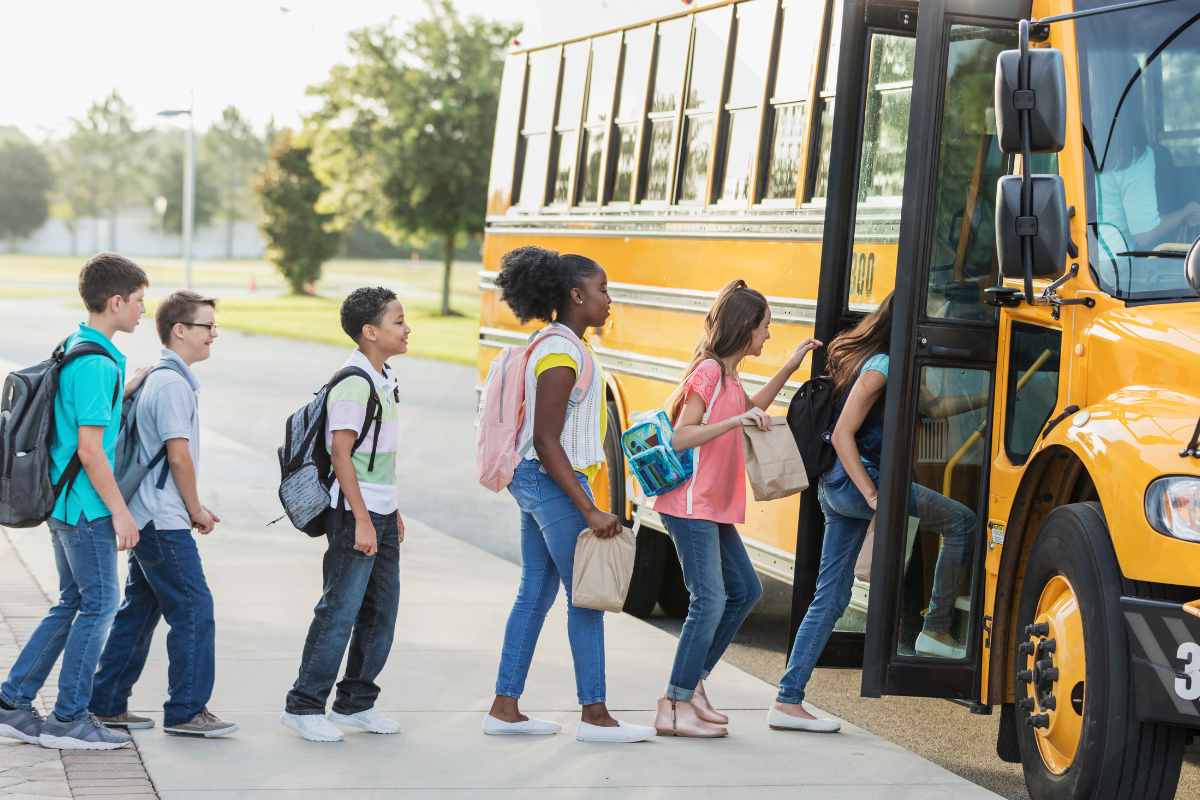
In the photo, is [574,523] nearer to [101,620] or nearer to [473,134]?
[101,620]

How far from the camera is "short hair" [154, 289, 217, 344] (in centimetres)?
598

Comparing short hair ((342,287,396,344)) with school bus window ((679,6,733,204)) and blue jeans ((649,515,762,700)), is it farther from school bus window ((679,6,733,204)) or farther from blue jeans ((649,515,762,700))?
school bus window ((679,6,733,204))

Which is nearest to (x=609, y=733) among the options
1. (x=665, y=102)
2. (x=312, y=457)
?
(x=312, y=457)

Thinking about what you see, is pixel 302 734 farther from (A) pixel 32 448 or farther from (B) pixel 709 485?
(B) pixel 709 485

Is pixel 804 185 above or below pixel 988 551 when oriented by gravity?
above

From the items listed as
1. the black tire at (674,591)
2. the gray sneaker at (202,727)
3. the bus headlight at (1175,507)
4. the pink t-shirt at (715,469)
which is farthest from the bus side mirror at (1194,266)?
the black tire at (674,591)

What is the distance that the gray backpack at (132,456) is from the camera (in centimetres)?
585

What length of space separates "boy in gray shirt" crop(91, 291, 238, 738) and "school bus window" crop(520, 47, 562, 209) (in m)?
5.07

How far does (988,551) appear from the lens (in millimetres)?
5961

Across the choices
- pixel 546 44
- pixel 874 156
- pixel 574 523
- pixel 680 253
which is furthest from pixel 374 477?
pixel 546 44

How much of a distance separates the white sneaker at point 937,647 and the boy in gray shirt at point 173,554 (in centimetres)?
222

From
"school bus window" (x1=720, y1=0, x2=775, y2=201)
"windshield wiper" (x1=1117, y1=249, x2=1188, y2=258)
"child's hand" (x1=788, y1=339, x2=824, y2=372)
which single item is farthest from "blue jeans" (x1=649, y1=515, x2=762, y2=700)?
"school bus window" (x1=720, y1=0, x2=775, y2=201)

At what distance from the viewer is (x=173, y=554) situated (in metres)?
5.88

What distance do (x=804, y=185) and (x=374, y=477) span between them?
8.49ft
